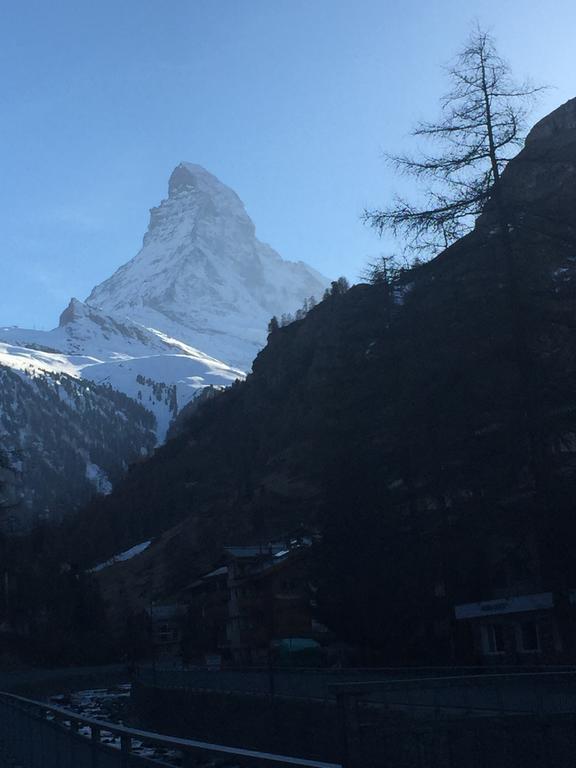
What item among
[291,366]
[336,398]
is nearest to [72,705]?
[336,398]

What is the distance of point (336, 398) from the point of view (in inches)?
1491

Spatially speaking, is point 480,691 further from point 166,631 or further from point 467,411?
point 166,631

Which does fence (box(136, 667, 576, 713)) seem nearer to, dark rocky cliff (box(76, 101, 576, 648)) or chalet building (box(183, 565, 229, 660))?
dark rocky cliff (box(76, 101, 576, 648))

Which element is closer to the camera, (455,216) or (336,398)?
(455,216)

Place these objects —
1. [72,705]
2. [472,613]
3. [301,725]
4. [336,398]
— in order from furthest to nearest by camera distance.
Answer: [72,705]
[336,398]
[472,613]
[301,725]

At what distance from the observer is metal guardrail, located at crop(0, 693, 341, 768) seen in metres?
6.70

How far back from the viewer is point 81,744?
10.1m

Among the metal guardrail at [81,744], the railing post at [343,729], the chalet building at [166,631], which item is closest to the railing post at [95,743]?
the metal guardrail at [81,744]

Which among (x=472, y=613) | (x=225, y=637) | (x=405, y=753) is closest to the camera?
(x=405, y=753)

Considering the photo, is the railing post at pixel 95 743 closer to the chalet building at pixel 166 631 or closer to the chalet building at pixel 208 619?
the chalet building at pixel 208 619

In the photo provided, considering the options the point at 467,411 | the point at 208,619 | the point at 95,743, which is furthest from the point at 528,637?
the point at 208,619

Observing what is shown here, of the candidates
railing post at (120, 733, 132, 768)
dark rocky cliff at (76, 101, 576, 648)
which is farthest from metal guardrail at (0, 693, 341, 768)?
dark rocky cliff at (76, 101, 576, 648)

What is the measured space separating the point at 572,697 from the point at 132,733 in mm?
4940

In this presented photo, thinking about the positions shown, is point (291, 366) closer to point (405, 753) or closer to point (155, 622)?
point (155, 622)
